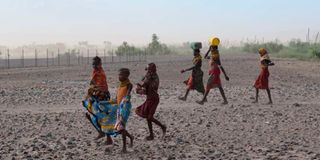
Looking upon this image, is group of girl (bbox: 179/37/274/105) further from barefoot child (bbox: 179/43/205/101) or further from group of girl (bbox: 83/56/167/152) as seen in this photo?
group of girl (bbox: 83/56/167/152)

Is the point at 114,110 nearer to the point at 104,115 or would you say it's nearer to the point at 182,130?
the point at 104,115

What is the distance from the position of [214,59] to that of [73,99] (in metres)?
5.08

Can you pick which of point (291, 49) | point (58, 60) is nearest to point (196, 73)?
point (58, 60)

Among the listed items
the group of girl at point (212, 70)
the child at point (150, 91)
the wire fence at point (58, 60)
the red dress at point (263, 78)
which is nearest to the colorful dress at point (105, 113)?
the child at point (150, 91)

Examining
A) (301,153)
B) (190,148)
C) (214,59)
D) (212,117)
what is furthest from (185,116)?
(301,153)

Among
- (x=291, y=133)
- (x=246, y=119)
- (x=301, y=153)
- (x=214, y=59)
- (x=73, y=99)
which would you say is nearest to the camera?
(x=301, y=153)

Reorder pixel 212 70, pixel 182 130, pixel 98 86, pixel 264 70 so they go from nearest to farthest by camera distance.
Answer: pixel 98 86, pixel 182 130, pixel 212 70, pixel 264 70

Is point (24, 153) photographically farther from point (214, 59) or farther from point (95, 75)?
point (214, 59)

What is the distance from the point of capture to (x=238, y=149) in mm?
9070

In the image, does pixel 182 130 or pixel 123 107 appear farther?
pixel 182 130

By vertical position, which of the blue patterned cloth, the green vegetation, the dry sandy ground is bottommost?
the dry sandy ground

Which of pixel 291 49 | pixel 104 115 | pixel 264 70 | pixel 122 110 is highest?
pixel 291 49

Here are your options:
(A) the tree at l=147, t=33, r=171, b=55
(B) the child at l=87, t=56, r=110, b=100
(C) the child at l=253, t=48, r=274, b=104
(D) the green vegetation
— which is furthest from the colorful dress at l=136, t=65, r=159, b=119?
(A) the tree at l=147, t=33, r=171, b=55

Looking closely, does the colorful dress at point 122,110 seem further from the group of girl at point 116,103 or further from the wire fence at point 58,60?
the wire fence at point 58,60
